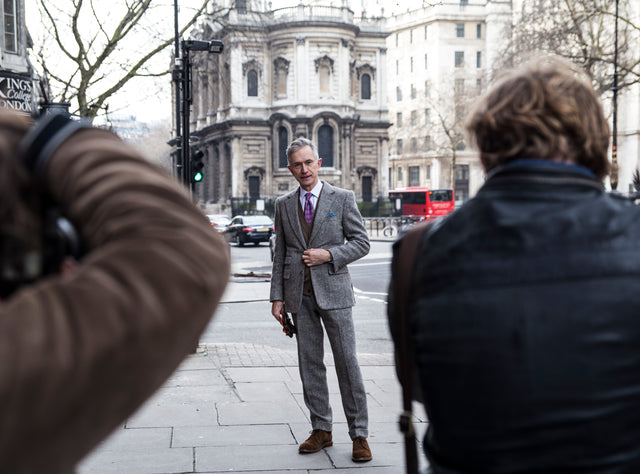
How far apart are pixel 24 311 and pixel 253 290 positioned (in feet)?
54.1

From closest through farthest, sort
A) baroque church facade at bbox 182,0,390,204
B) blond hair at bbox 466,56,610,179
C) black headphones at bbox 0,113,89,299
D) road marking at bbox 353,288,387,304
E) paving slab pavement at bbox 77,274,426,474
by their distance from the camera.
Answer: black headphones at bbox 0,113,89,299
blond hair at bbox 466,56,610,179
paving slab pavement at bbox 77,274,426,474
road marking at bbox 353,288,387,304
baroque church facade at bbox 182,0,390,204

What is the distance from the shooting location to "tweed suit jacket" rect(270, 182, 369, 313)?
16.5 feet

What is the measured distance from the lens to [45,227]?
1.10 meters

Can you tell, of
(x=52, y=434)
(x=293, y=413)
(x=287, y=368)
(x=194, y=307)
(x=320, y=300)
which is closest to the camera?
(x=52, y=434)

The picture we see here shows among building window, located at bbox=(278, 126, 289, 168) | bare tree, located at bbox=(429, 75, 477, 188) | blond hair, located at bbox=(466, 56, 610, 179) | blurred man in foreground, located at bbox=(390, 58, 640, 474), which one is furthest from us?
building window, located at bbox=(278, 126, 289, 168)

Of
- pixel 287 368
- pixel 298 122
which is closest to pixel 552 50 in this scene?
pixel 287 368

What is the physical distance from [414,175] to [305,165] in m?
88.1

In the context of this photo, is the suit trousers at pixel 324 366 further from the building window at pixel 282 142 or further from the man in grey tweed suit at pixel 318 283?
the building window at pixel 282 142

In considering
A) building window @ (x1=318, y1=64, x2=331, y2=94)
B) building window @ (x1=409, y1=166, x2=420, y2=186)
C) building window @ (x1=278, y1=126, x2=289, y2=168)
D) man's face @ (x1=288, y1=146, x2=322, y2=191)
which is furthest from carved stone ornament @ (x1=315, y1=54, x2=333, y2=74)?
man's face @ (x1=288, y1=146, x2=322, y2=191)

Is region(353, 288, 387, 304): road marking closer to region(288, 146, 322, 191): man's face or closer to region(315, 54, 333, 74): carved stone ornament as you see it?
region(288, 146, 322, 191): man's face

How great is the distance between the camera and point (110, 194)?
1.03 m

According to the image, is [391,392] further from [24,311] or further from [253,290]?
[253,290]

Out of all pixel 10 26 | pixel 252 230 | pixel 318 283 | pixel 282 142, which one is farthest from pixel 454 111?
pixel 318 283

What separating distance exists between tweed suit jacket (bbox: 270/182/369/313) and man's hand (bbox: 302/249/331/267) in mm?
46
